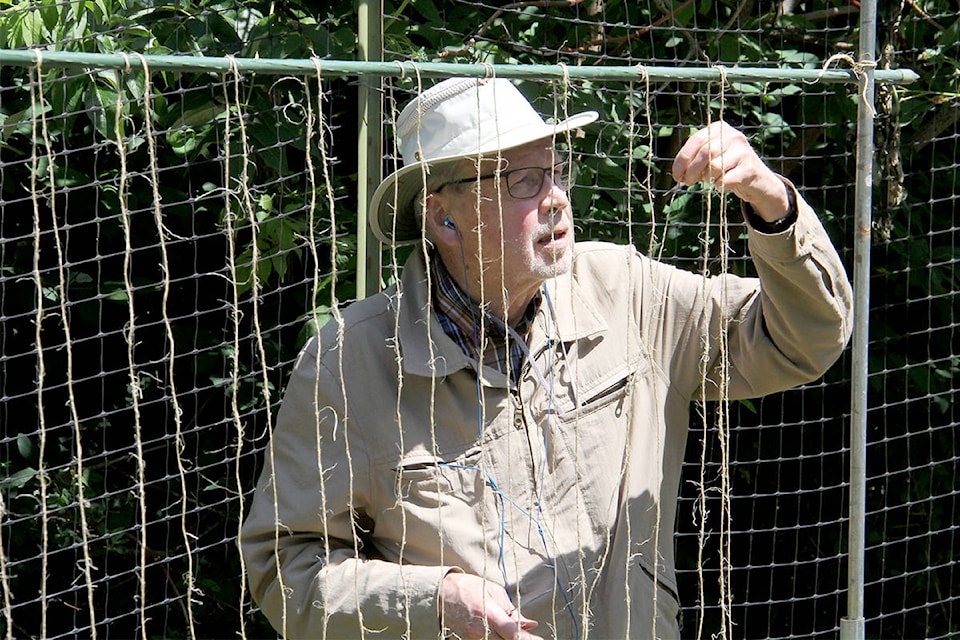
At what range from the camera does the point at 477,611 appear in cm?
199

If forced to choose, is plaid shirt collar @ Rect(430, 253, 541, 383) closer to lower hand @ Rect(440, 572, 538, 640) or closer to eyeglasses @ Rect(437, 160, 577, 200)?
eyeglasses @ Rect(437, 160, 577, 200)

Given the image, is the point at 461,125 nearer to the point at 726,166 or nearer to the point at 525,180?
the point at 525,180

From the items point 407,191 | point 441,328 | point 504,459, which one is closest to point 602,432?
point 504,459

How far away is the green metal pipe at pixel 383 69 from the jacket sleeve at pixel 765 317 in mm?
200

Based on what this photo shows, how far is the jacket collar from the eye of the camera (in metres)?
2.15

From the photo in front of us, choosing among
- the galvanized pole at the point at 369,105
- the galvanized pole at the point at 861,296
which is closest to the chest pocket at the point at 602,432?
the galvanized pole at the point at 861,296

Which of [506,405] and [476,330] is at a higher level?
[476,330]

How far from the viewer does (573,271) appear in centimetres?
232

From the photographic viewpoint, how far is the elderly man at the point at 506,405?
2.10m

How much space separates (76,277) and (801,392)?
1.88m

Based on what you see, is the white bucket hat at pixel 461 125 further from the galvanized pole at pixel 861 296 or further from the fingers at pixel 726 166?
the galvanized pole at pixel 861 296

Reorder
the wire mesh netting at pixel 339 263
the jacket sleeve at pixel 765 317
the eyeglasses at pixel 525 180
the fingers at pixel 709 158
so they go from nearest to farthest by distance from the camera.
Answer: the fingers at pixel 709 158, the jacket sleeve at pixel 765 317, the eyeglasses at pixel 525 180, the wire mesh netting at pixel 339 263

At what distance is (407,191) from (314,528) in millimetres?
601

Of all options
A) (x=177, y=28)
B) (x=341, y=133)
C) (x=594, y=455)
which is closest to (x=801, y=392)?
(x=341, y=133)
